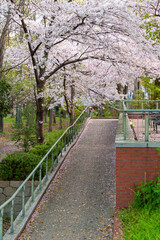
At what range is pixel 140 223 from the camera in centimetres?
559

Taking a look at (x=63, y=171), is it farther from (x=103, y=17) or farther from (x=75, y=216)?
(x=103, y=17)

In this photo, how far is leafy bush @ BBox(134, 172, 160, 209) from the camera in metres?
6.39

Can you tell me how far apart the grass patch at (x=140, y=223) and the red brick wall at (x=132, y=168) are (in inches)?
16.3

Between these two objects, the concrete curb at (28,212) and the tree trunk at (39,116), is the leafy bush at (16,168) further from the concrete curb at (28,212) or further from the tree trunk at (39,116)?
the tree trunk at (39,116)

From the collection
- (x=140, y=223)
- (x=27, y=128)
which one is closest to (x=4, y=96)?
(x=27, y=128)

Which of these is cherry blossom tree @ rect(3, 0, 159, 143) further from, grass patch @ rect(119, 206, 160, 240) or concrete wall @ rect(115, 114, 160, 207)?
grass patch @ rect(119, 206, 160, 240)

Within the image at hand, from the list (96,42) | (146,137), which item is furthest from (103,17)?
(146,137)

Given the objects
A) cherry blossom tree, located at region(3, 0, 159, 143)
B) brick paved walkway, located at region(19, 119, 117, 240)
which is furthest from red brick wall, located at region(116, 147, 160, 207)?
cherry blossom tree, located at region(3, 0, 159, 143)

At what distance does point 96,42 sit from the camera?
1127cm

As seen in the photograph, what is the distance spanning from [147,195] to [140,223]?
3.01 feet

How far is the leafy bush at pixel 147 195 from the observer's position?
6386 mm

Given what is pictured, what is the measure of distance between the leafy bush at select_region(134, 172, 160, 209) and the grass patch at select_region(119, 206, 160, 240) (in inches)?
5.6

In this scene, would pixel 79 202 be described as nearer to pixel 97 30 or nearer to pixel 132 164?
pixel 132 164

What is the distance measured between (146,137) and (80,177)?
338 cm
